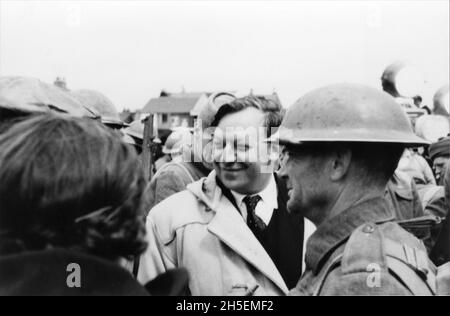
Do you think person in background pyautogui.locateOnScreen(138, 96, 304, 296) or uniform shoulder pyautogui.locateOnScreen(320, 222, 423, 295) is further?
person in background pyautogui.locateOnScreen(138, 96, 304, 296)

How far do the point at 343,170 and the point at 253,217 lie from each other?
0.96m

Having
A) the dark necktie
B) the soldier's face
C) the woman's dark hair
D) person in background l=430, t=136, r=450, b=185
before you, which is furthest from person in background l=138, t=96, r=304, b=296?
person in background l=430, t=136, r=450, b=185

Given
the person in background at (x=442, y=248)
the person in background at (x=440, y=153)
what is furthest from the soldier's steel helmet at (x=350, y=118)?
the person in background at (x=440, y=153)

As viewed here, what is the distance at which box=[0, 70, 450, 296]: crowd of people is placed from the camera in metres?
1.54

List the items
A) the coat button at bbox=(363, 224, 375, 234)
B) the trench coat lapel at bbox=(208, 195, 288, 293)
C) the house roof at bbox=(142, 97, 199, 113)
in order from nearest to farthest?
the coat button at bbox=(363, 224, 375, 234) → the trench coat lapel at bbox=(208, 195, 288, 293) → the house roof at bbox=(142, 97, 199, 113)

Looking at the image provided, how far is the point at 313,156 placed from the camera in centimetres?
232

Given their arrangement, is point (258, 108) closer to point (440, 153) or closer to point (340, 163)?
point (340, 163)

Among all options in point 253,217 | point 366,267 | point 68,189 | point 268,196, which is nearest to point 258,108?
point 268,196

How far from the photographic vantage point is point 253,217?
3.11 m

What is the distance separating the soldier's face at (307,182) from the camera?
90.5 inches

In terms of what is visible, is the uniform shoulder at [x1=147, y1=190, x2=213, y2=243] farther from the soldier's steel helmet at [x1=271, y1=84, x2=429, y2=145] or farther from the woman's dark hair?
the woman's dark hair
